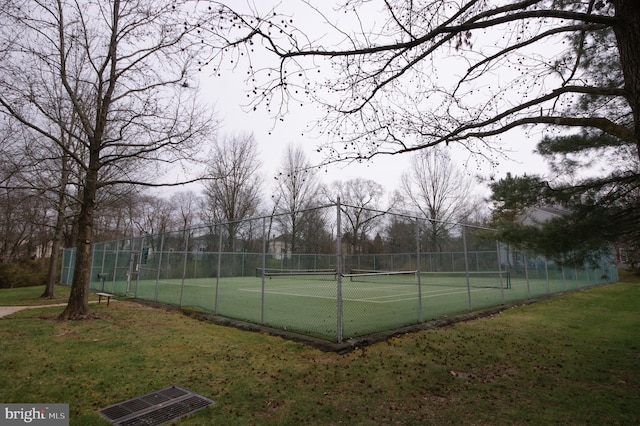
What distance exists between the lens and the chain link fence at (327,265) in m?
7.86

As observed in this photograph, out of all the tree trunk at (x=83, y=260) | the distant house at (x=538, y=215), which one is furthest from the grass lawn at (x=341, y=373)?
the distant house at (x=538, y=215)

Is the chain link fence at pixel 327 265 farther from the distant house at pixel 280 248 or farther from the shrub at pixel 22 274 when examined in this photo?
the shrub at pixel 22 274

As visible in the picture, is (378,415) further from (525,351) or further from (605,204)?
(605,204)

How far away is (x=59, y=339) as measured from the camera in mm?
6578

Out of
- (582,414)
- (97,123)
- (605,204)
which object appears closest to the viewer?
(582,414)

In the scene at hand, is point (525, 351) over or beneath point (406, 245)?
beneath

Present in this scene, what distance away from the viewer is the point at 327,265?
915 cm

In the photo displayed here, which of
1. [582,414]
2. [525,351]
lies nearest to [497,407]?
[582,414]

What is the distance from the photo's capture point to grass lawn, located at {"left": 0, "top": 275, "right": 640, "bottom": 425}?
3.59m

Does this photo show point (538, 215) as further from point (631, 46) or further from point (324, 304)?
point (324, 304)

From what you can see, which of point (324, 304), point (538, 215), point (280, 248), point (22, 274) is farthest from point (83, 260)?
point (22, 274)

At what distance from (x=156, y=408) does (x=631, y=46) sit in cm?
565

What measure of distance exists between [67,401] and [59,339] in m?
3.56

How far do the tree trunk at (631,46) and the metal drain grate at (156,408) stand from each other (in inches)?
197
